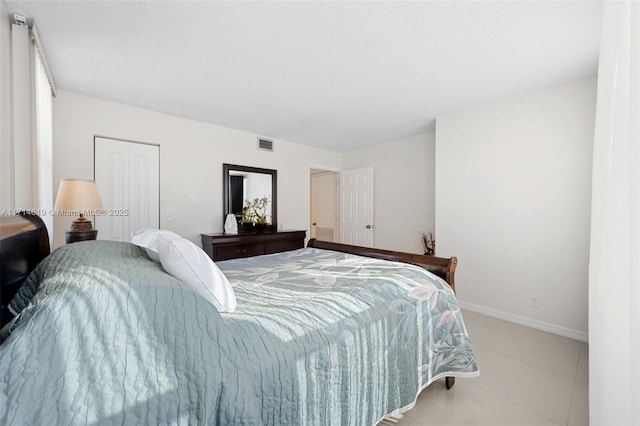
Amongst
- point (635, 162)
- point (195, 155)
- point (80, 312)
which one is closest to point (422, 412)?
point (635, 162)

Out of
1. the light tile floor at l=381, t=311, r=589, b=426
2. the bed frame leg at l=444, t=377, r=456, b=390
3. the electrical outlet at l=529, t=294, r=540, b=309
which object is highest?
the electrical outlet at l=529, t=294, r=540, b=309

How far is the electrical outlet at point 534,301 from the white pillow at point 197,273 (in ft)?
10.3

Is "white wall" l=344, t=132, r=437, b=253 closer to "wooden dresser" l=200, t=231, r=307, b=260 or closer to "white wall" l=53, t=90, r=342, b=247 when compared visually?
"white wall" l=53, t=90, r=342, b=247

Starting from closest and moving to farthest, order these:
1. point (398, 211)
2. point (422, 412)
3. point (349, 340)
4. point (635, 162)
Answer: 1. point (635, 162)
2. point (349, 340)
3. point (422, 412)
4. point (398, 211)

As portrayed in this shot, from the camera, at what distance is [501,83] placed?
2594 mm

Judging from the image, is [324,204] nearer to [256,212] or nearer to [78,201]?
[256,212]

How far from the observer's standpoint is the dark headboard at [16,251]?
3.26ft

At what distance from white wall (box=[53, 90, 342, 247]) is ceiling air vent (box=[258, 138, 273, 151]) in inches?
3.3

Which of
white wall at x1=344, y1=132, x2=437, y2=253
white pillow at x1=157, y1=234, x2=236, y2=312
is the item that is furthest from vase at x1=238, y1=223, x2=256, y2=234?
white pillow at x1=157, y1=234, x2=236, y2=312

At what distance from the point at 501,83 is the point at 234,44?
2.44m

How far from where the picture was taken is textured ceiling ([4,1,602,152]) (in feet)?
5.44

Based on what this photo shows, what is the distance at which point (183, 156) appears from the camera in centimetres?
350

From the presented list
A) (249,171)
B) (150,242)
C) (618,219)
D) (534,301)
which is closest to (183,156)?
(249,171)

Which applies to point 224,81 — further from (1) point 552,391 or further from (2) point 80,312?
(1) point 552,391
